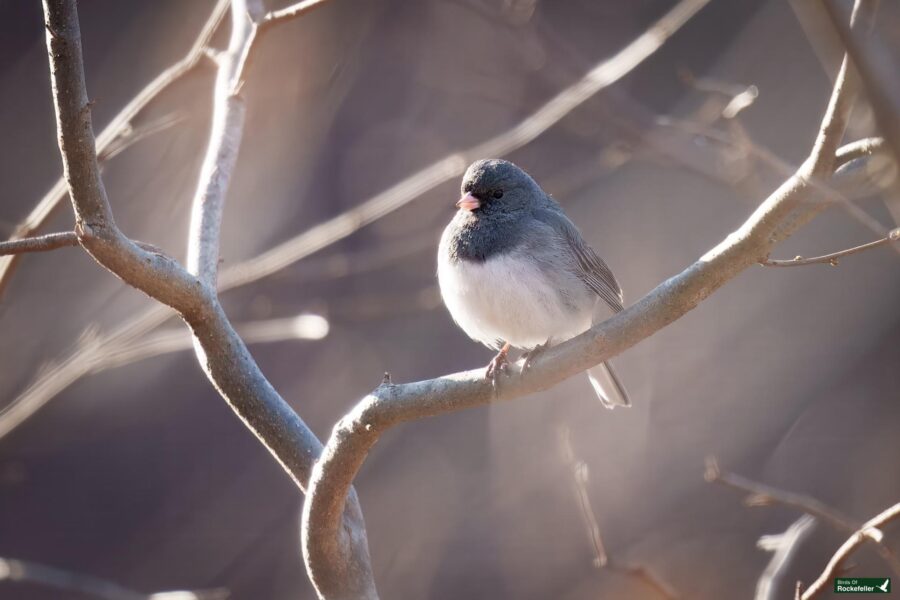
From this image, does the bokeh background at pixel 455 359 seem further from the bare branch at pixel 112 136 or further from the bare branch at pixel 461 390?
the bare branch at pixel 461 390

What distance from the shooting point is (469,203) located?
283 cm

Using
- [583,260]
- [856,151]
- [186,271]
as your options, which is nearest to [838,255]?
[856,151]

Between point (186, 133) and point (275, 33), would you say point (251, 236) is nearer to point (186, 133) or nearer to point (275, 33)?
point (186, 133)

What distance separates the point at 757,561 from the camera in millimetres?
4559

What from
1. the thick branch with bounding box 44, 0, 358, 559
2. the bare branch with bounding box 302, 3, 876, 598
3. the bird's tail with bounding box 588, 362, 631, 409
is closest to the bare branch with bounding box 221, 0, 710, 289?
the bird's tail with bounding box 588, 362, 631, 409

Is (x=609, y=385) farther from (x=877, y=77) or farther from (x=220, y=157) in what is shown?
(x=877, y=77)

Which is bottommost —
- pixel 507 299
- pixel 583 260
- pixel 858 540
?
pixel 858 540

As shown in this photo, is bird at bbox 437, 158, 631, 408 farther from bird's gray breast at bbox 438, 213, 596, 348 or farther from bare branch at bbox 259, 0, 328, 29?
bare branch at bbox 259, 0, 328, 29

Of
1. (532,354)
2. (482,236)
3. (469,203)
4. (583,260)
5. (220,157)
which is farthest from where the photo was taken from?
(583,260)

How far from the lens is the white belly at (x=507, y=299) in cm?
260

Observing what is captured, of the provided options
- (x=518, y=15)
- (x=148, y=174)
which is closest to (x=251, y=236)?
(x=148, y=174)

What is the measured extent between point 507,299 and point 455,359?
2.31 m

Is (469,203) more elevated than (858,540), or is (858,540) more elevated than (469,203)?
(469,203)

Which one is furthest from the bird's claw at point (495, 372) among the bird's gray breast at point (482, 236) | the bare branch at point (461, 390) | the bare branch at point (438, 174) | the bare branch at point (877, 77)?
the bare branch at point (877, 77)
